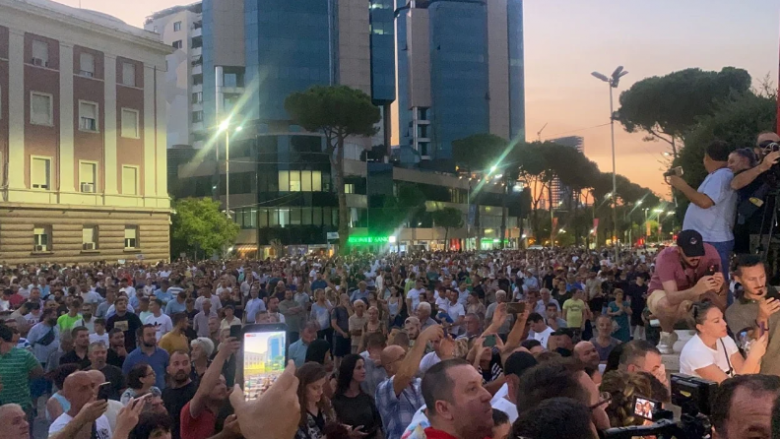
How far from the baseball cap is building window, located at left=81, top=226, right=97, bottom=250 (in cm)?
3601

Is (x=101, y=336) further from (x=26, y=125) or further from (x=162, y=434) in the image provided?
(x=26, y=125)

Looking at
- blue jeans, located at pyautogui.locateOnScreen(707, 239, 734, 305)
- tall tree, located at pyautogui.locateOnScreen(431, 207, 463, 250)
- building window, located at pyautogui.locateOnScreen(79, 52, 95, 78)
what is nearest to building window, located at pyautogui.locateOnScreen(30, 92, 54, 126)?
building window, located at pyautogui.locateOnScreen(79, 52, 95, 78)

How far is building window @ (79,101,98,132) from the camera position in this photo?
37500mm

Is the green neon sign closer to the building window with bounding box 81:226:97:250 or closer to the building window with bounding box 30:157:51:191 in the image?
the building window with bounding box 81:226:97:250

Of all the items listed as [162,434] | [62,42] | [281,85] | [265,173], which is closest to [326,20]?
[281,85]

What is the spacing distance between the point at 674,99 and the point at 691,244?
35443 millimetres

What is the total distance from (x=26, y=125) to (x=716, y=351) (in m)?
36.1

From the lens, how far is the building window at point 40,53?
1378 inches

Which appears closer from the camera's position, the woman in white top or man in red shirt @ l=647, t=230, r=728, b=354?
the woman in white top

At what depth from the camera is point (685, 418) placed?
249 cm

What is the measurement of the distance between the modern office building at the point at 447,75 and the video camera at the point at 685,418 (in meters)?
101

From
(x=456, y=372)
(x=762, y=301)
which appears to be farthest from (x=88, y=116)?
(x=456, y=372)

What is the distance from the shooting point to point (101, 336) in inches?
363

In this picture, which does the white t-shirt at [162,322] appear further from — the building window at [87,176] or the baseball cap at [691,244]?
the building window at [87,176]
